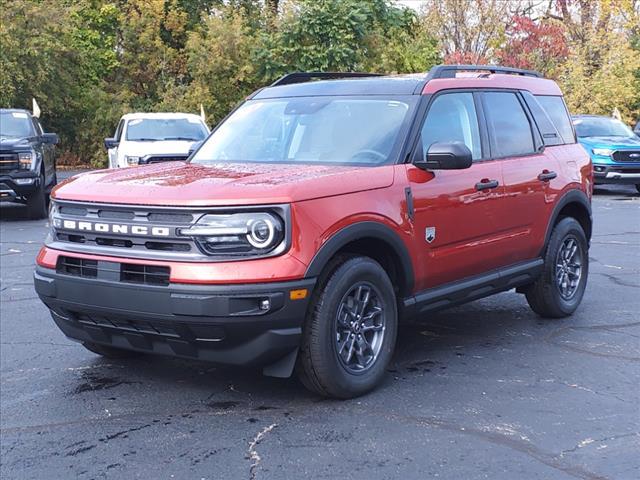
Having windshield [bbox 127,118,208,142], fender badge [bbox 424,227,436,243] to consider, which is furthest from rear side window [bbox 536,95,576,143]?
windshield [bbox 127,118,208,142]

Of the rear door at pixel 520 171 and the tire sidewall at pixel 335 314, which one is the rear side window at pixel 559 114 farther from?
the tire sidewall at pixel 335 314

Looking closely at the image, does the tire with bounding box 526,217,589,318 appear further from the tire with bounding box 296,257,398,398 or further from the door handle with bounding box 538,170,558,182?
the tire with bounding box 296,257,398,398

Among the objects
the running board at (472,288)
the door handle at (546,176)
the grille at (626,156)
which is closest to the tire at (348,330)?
the running board at (472,288)

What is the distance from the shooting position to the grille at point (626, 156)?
1742 centimetres

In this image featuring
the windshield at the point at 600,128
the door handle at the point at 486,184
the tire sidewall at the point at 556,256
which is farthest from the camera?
the windshield at the point at 600,128

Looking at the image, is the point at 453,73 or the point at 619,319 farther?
the point at 619,319

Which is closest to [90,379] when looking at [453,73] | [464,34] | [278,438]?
[278,438]

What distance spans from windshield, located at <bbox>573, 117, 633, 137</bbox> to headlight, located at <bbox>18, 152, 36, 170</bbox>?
1196 cm

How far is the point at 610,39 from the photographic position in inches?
1197

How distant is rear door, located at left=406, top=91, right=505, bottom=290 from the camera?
16.5ft

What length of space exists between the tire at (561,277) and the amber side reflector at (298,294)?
277 cm

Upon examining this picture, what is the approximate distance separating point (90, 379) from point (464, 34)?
27.9 metres

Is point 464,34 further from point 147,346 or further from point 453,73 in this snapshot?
point 147,346

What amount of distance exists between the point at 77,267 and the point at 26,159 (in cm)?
972
